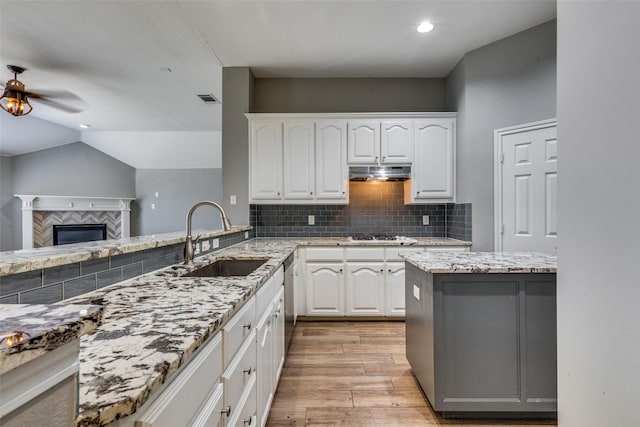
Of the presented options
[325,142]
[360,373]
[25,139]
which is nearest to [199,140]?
[25,139]

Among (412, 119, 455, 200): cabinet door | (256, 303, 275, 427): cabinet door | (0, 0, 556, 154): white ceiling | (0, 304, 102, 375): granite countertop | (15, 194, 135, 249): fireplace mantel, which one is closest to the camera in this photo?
(0, 304, 102, 375): granite countertop

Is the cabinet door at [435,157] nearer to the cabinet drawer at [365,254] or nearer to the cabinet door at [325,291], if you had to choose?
the cabinet drawer at [365,254]

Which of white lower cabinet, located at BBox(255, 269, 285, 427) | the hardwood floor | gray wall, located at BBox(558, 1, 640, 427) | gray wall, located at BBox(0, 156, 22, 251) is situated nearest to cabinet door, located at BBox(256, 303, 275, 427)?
white lower cabinet, located at BBox(255, 269, 285, 427)

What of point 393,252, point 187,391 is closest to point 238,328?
point 187,391

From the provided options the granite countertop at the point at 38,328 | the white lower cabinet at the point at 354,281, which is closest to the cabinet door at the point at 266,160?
the white lower cabinet at the point at 354,281

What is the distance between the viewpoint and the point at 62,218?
6.80m

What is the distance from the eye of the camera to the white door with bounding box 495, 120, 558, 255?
2.72 meters

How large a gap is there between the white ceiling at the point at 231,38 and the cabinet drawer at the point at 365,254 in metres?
2.09

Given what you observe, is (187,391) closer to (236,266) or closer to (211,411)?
(211,411)

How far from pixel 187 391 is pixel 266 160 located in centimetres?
293

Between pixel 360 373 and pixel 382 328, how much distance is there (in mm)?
925

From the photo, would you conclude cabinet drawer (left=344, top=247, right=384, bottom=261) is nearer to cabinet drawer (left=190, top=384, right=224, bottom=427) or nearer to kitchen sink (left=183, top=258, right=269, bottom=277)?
kitchen sink (left=183, top=258, right=269, bottom=277)

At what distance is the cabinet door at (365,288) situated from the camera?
10.6 ft

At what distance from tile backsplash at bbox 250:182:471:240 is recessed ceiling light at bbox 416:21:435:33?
1.69m
